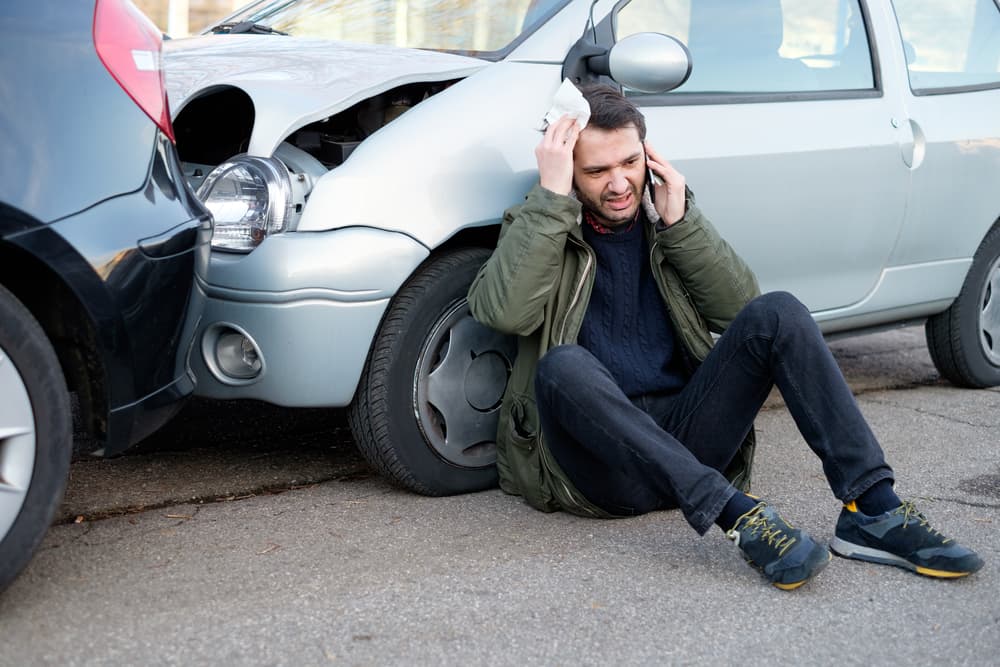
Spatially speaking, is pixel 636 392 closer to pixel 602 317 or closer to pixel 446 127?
pixel 602 317

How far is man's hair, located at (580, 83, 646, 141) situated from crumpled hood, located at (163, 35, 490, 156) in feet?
1.19

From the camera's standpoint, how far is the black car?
2.34 metres

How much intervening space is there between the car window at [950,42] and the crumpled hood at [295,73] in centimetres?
187

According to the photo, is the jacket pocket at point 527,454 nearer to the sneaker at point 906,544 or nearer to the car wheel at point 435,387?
the car wheel at point 435,387

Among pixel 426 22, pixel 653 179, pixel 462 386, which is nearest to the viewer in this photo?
pixel 653 179

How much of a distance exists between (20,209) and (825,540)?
2.00 m

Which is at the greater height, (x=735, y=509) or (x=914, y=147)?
(x=914, y=147)

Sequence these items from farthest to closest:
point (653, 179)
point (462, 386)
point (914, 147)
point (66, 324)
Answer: point (914, 147) → point (462, 386) → point (653, 179) → point (66, 324)

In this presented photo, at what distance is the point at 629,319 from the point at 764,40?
4.04ft

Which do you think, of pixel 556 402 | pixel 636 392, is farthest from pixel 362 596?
pixel 636 392

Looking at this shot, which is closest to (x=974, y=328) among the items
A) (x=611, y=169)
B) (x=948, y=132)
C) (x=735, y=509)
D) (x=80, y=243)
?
(x=948, y=132)

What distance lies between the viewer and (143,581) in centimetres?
270

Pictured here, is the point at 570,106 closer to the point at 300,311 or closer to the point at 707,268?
the point at 707,268

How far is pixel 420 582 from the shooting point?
2779mm
